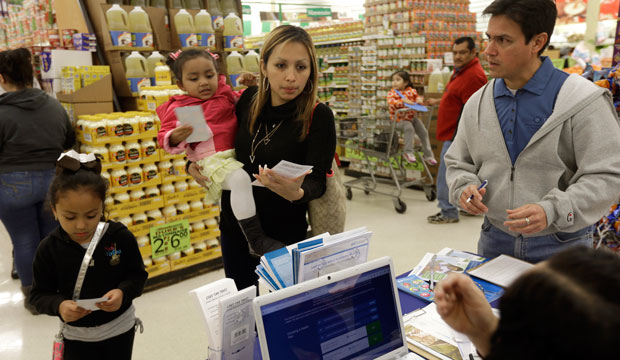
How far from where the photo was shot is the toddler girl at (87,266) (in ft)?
5.16

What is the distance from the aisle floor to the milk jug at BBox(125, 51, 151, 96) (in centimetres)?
178

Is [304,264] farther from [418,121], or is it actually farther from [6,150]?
[418,121]

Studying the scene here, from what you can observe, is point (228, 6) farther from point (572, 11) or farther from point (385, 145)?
point (572, 11)

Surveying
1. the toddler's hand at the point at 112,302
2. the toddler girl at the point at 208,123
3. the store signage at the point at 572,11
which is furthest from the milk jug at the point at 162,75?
the store signage at the point at 572,11

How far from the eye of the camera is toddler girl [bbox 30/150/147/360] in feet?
5.16

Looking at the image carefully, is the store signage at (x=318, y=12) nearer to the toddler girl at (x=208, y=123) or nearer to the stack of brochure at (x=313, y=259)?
Answer: the toddler girl at (x=208, y=123)

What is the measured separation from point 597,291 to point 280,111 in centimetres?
137

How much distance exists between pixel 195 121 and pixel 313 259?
3.85ft

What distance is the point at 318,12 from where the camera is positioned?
522 inches

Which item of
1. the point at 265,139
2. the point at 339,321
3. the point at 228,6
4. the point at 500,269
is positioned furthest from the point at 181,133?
the point at 228,6

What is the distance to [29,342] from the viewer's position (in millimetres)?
2930

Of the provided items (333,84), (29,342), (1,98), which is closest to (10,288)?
(29,342)

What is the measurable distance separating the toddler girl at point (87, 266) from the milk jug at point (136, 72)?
2313 millimetres

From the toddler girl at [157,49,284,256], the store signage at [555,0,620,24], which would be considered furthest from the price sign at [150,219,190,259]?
the store signage at [555,0,620,24]
